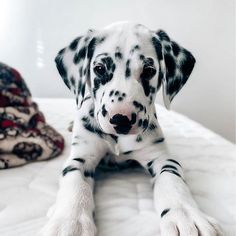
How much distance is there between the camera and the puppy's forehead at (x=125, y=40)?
0.99 meters

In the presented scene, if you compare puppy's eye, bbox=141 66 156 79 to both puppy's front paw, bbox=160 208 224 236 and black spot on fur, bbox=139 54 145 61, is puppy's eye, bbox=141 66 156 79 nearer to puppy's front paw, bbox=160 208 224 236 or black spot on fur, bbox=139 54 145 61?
black spot on fur, bbox=139 54 145 61

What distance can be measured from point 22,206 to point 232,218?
1.78 feet

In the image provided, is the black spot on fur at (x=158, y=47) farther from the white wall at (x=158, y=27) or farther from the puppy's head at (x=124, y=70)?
the white wall at (x=158, y=27)

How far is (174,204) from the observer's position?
850mm

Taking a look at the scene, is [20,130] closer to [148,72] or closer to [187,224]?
[148,72]

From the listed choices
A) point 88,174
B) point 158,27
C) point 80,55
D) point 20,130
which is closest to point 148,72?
point 80,55

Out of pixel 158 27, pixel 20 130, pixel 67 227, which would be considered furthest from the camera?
pixel 158 27

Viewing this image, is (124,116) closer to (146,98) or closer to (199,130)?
(146,98)

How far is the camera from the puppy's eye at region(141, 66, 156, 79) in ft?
3.24

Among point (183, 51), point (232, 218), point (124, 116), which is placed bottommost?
point (232, 218)

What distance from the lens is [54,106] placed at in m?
2.14

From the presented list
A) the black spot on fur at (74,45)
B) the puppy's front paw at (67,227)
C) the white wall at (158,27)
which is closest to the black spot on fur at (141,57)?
the black spot on fur at (74,45)

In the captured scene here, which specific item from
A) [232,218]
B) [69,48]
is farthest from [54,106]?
[232,218]

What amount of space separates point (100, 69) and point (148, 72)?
14cm
